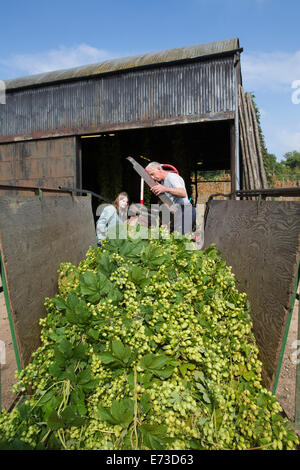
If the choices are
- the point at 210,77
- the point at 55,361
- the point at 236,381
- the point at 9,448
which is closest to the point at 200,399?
the point at 236,381

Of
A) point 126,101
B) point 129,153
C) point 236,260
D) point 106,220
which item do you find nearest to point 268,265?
point 236,260

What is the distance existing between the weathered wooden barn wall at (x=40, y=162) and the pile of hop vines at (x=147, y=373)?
22.8 feet

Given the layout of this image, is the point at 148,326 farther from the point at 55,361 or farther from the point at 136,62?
the point at 136,62

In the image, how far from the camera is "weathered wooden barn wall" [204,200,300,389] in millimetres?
1463

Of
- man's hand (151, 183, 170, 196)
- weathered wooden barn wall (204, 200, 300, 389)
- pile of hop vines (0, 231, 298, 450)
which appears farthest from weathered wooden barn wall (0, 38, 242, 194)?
pile of hop vines (0, 231, 298, 450)

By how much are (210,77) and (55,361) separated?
24.4 feet

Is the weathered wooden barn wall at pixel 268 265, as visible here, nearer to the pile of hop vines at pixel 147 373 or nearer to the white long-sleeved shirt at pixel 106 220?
the pile of hop vines at pixel 147 373

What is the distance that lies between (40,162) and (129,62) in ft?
13.4

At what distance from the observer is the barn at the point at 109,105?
22.4 feet

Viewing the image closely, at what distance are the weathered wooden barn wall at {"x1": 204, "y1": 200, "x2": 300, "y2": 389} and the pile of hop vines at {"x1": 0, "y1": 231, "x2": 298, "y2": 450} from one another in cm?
9

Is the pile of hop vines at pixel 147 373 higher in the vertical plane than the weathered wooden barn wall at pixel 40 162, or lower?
lower

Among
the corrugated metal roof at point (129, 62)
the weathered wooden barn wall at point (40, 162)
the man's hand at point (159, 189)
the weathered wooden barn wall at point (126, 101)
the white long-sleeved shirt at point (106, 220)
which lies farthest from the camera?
the weathered wooden barn wall at point (40, 162)

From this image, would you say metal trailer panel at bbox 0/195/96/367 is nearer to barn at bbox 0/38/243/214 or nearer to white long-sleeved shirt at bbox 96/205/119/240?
white long-sleeved shirt at bbox 96/205/119/240

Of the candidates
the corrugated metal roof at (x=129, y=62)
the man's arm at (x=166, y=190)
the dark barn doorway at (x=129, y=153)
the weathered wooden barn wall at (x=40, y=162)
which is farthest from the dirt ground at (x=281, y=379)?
the dark barn doorway at (x=129, y=153)
